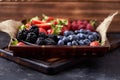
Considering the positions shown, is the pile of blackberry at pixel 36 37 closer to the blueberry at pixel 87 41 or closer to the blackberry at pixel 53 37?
the blackberry at pixel 53 37

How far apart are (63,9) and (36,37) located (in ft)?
1.81

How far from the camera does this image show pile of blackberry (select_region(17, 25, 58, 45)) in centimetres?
120

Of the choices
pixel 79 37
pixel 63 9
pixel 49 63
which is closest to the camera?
pixel 49 63

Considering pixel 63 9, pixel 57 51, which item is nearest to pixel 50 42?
pixel 57 51

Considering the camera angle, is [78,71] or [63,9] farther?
[63,9]

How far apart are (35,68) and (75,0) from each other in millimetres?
691

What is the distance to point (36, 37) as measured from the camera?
1.24 meters

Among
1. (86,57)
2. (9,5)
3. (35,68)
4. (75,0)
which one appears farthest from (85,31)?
(9,5)

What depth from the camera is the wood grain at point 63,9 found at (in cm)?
174

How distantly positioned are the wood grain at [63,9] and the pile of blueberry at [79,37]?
43 centimetres

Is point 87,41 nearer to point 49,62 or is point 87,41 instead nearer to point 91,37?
point 91,37

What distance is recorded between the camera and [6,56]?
1275 millimetres

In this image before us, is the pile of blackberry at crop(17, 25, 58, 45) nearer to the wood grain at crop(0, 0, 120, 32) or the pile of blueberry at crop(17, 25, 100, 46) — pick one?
the pile of blueberry at crop(17, 25, 100, 46)

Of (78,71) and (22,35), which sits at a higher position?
(22,35)
